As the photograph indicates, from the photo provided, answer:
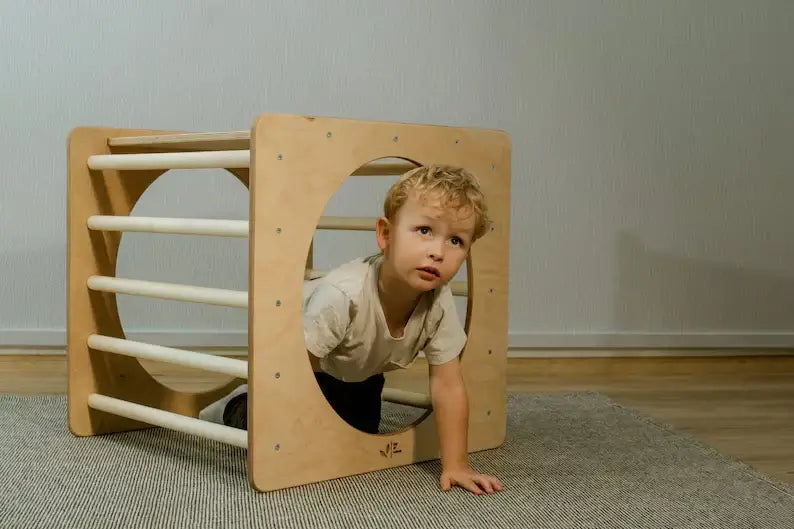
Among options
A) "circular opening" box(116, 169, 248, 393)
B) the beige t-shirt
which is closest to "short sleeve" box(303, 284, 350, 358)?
the beige t-shirt

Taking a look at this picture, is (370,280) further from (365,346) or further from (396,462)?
(396,462)

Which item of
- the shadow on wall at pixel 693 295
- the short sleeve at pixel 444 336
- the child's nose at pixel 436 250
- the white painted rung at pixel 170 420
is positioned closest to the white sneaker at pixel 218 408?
the white painted rung at pixel 170 420

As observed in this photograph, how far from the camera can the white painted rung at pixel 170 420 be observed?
4.02 feet

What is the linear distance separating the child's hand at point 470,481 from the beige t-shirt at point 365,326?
0.16 meters

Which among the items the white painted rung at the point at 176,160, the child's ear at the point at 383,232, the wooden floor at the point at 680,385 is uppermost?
the white painted rung at the point at 176,160

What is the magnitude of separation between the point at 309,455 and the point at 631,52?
139 centimetres

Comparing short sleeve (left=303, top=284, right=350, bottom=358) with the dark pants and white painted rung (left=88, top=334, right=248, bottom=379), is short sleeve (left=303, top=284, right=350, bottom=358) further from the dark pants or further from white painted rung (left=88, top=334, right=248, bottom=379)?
the dark pants

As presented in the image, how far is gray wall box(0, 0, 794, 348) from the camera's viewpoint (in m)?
2.03

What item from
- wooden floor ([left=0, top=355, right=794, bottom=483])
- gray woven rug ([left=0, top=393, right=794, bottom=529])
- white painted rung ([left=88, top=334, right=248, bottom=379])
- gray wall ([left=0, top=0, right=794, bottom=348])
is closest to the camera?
gray woven rug ([left=0, top=393, right=794, bottom=529])

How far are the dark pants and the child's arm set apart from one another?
19 cm

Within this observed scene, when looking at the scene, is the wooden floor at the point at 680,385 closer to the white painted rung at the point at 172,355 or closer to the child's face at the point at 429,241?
the white painted rung at the point at 172,355

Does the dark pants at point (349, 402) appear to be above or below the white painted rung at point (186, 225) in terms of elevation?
below

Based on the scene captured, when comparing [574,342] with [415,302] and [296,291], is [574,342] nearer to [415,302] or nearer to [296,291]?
[415,302]

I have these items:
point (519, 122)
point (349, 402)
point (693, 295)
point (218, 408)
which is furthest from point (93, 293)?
point (693, 295)
